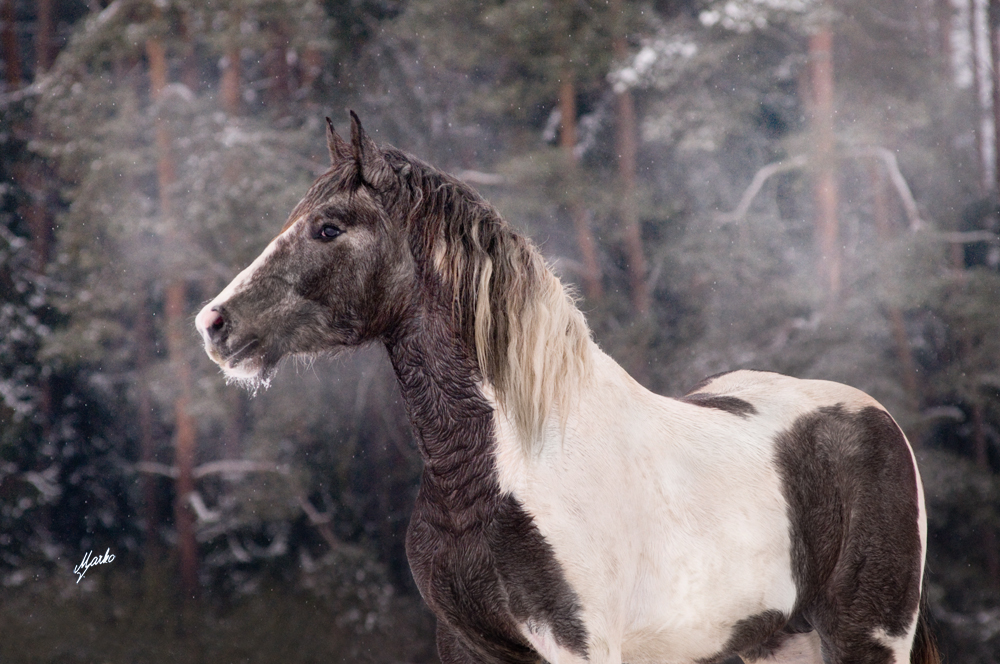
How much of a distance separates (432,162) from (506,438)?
2.29 meters

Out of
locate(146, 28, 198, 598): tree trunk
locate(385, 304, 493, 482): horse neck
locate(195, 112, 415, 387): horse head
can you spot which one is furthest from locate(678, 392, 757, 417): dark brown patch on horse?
locate(146, 28, 198, 598): tree trunk

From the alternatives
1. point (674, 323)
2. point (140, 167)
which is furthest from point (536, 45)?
point (140, 167)

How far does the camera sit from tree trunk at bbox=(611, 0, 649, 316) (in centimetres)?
338

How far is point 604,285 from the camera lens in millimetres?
3396

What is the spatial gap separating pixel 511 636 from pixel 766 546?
521mm

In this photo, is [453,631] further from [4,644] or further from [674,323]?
[4,644]

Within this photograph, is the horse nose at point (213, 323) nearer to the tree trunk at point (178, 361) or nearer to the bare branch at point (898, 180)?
the tree trunk at point (178, 361)

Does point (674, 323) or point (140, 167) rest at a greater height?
point (140, 167)

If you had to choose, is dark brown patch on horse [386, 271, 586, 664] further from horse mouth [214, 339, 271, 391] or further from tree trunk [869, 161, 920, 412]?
tree trunk [869, 161, 920, 412]

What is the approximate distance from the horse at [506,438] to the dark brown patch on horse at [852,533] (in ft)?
0.43

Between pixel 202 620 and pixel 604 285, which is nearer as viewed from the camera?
pixel 202 620

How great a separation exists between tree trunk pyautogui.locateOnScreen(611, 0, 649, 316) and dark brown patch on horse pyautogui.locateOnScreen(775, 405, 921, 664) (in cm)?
181
